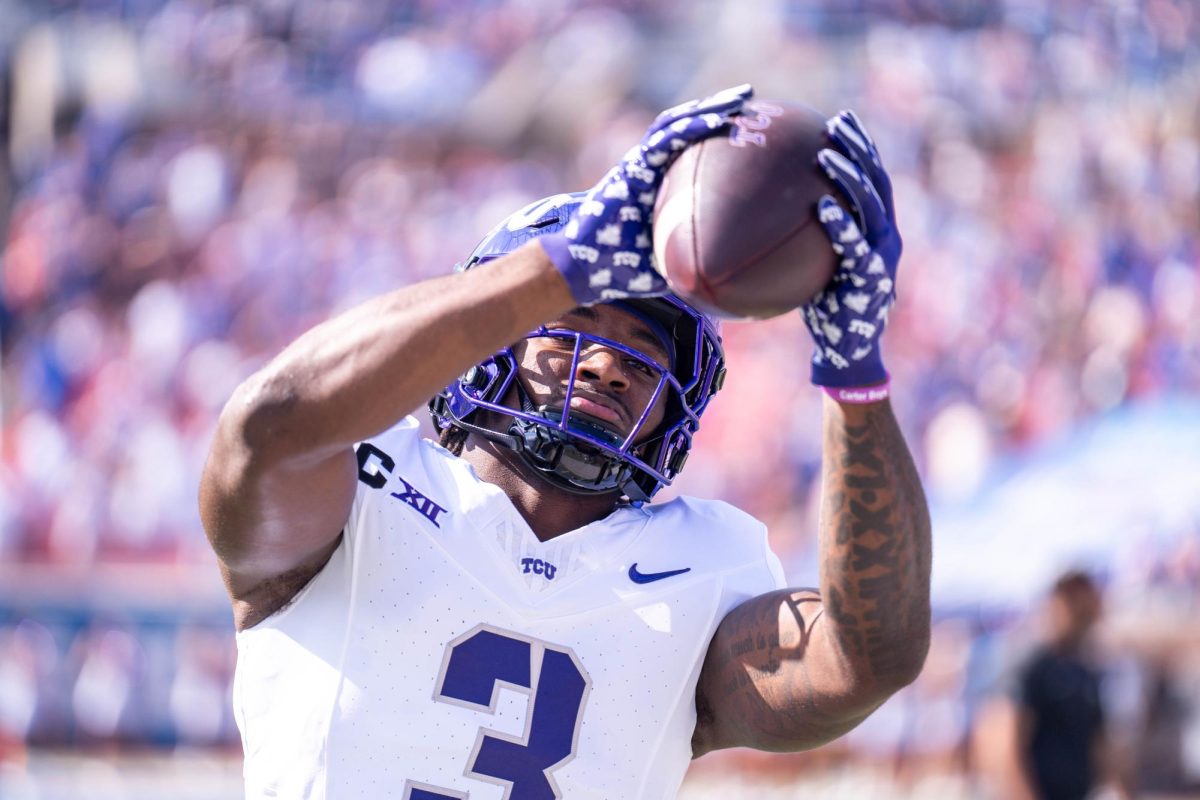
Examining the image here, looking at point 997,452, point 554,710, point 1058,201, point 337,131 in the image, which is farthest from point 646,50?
point 554,710

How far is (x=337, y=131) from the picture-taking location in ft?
34.4

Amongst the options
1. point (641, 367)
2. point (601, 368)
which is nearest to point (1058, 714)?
point (641, 367)

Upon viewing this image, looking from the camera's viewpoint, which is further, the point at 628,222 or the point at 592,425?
the point at 592,425

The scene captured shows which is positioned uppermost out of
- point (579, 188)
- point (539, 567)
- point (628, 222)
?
point (628, 222)

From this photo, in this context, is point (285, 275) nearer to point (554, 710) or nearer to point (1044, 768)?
point (1044, 768)

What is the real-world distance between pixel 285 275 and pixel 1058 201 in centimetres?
503

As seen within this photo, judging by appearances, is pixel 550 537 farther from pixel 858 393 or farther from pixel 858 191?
pixel 858 191

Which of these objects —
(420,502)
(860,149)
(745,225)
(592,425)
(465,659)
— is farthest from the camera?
(592,425)

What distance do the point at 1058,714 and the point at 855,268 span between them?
159 inches

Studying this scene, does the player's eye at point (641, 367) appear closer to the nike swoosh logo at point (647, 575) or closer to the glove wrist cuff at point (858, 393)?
the nike swoosh logo at point (647, 575)

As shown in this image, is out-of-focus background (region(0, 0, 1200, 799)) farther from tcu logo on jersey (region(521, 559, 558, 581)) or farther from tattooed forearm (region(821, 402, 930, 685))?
tattooed forearm (region(821, 402, 930, 685))

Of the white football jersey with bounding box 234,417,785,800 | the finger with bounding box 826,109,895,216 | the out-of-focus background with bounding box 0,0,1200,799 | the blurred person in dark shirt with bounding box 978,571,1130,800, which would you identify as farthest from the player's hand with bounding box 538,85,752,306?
the out-of-focus background with bounding box 0,0,1200,799

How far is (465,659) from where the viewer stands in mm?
2240

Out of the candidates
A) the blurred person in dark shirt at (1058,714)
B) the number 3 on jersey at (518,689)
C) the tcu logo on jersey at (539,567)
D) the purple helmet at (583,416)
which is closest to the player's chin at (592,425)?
the purple helmet at (583,416)
